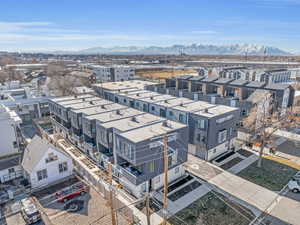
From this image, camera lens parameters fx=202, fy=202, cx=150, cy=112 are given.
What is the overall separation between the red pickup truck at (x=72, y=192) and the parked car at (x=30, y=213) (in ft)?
7.83

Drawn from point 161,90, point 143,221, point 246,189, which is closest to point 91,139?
point 143,221

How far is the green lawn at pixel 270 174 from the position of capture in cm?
2191

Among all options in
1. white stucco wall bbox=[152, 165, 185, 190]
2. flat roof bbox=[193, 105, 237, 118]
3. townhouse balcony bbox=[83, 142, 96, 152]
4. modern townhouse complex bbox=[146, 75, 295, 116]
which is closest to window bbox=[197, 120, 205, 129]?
flat roof bbox=[193, 105, 237, 118]

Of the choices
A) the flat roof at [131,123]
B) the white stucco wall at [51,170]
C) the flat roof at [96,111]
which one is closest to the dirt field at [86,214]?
the white stucco wall at [51,170]

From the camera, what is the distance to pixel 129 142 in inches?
757

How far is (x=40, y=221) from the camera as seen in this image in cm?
1669

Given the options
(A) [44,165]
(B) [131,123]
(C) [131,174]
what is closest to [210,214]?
(C) [131,174]

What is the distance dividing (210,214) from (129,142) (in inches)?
376

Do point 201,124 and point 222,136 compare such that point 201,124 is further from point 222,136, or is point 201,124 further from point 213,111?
point 222,136

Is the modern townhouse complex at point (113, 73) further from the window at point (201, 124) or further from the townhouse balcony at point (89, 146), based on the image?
the window at point (201, 124)

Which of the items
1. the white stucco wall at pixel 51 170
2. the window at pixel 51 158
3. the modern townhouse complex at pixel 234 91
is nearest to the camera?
the white stucco wall at pixel 51 170

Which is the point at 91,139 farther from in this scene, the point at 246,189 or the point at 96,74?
the point at 96,74

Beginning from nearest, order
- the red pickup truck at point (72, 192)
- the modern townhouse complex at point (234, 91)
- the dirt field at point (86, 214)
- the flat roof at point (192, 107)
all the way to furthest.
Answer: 1. the dirt field at point (86, 214)
2. the red pickup truck at point (72, 192)
3. the flat roof at point (192, 107)
4. the modern townhouse complex at point (234, 91)

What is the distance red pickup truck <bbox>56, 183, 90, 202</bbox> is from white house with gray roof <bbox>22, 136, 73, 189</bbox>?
8.49ft
